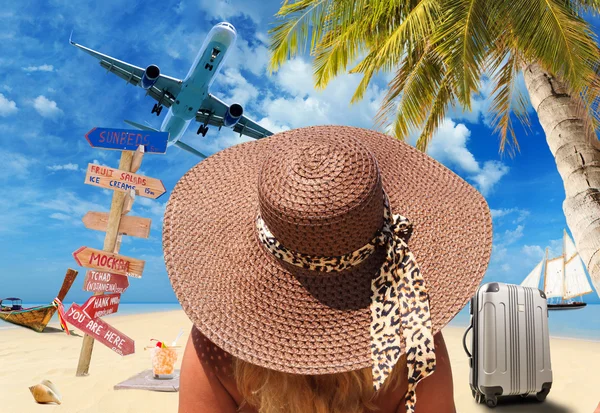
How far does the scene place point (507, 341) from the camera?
10.8ft

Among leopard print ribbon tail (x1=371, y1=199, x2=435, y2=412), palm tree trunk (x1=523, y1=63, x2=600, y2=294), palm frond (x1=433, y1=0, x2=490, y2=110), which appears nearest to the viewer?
leopard print ribbon tail (x1=371, y1=199, x2=435, y2=412)

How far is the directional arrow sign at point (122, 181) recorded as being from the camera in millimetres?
5125

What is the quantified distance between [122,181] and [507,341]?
442 centimetres

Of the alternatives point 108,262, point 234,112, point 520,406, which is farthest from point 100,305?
point 234,112

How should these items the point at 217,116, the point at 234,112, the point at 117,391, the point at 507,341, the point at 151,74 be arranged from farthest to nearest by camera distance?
the point at 217,116 < the point at 234,112 < the point at 151,74 < the point at 117,391 < the point at 507,341

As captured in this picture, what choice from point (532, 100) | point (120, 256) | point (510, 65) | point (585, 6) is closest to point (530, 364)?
point (532, 100)

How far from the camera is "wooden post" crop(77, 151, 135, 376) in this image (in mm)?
5191

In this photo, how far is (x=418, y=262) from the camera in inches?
33.7

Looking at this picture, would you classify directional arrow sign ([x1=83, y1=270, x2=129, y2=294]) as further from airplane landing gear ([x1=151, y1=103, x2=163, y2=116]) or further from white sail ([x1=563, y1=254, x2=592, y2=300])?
white sail ([x1=563, y1=254, x2=592, y2=300])

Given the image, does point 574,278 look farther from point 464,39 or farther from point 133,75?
point 133,75

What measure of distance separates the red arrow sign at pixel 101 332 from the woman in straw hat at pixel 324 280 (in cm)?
435

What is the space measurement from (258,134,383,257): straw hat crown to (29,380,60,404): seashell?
4.45 m

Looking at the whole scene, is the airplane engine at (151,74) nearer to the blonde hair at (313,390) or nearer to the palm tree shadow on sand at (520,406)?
the palm tree shadow on sand at (520,406)

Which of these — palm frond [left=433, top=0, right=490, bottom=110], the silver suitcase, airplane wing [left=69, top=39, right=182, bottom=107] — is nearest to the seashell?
the silver suitcase
